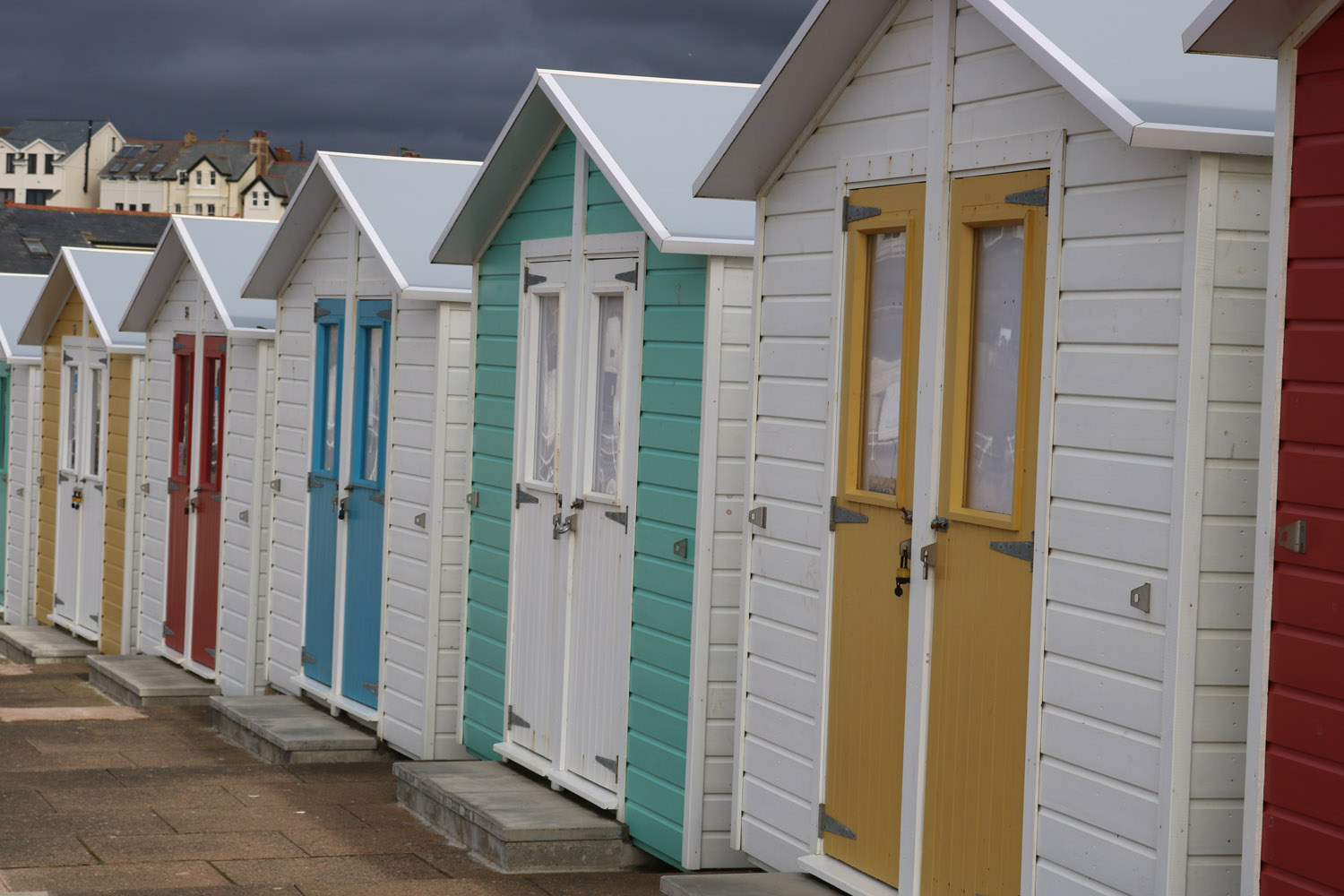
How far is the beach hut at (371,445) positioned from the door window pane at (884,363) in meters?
3.67

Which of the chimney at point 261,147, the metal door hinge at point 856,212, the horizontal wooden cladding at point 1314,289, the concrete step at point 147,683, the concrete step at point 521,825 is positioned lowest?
the concrete step at point 147,683

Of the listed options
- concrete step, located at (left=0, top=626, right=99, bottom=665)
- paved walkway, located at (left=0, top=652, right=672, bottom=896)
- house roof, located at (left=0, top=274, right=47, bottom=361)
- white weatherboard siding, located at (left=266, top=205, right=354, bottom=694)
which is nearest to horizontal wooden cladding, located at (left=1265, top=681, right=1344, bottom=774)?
paved walkway, located at (left=0, top=652, right=672, bottom=896)

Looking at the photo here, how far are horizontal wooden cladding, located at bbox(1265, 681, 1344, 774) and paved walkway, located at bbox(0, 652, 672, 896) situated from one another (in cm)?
348

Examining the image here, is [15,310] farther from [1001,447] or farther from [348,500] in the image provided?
[1001,447]

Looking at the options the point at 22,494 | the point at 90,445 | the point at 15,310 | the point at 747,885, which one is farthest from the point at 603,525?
the point at 15,310

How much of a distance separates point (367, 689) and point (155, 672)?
3426mm

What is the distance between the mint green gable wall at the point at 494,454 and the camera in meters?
8.19

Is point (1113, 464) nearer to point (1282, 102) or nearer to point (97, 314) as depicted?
point (1282, 102)

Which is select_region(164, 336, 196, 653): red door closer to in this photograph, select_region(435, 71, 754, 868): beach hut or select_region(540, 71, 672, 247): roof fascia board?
select_region(435, 71, 754, 868): beach hut

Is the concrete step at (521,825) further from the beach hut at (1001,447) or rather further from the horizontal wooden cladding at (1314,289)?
the horizontal wooden cladding at (1314,289)

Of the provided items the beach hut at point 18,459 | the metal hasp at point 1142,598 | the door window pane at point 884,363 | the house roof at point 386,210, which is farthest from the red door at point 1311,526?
the beach hut at point 18,459

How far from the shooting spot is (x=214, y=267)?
1220cm

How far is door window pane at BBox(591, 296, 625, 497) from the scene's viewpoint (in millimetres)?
7289

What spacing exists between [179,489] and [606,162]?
22.4 feet
